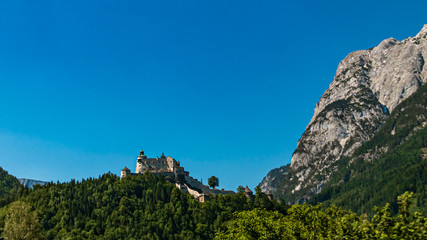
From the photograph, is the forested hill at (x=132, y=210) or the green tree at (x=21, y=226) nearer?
the green tree at (x=21, y=226)

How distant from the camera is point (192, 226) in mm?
169750

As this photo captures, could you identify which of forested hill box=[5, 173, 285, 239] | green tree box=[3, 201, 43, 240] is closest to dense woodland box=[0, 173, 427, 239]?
forested hill box=[5, 173, 285, 239]

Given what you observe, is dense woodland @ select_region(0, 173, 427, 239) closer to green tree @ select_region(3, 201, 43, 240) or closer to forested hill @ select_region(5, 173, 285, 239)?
forested hill @ select_region(5, 173, 285, 239)

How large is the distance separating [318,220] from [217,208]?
12504cm

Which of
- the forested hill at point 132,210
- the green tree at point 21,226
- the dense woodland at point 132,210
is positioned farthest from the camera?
the forested hill at point 132,210

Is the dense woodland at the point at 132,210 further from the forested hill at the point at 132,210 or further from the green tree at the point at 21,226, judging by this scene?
the green tree at the point at 21,226

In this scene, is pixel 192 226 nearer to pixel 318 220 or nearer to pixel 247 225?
pixel 247 225

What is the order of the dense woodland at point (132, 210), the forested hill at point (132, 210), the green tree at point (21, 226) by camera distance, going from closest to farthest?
1. the green tree at point (21, 226)
2. the dense woodland at point (132, 210)
3. the forested hill at point (132, 210)

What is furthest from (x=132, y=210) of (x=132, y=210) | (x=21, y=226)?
(x=21, y=226)

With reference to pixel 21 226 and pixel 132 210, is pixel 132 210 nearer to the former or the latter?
pixel 132 210

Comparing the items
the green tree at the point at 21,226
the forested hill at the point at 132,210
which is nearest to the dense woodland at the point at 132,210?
the forested hill at the point at 132,210

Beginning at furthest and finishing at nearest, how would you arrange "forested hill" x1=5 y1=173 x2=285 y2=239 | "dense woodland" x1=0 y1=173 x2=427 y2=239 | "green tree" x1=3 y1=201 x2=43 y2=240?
"forested hill" x1=5 y1=173 x2=285 y2=239, "dense woodland" x1=0 y1=173 x2=427 y2=239, "green tree" x1=3 y1=201 x2=43 y2=240

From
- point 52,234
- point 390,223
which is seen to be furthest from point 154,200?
point 390,223

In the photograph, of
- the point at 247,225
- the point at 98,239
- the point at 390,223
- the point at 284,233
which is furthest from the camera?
the point at 98,239
